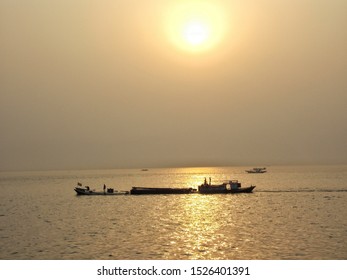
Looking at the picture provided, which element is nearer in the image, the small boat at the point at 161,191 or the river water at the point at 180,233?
the river water at the point at 180,233

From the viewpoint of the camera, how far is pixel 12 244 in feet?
146

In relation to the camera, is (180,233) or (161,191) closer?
(180,233)

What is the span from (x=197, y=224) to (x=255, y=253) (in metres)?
19.8

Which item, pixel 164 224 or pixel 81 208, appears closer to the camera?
pixel 164 224

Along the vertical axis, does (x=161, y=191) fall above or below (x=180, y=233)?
above

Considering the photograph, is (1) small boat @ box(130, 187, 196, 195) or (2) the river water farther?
(1) small boat @ box(130, 187, 196, 195)

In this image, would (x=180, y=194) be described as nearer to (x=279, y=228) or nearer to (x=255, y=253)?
(x=279, y=228)

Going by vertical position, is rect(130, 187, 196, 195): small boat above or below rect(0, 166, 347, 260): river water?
above

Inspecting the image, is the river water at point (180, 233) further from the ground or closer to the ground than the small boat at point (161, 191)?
closer to the ground

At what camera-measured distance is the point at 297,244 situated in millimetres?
41375

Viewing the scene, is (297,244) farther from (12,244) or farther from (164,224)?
(12,244)
